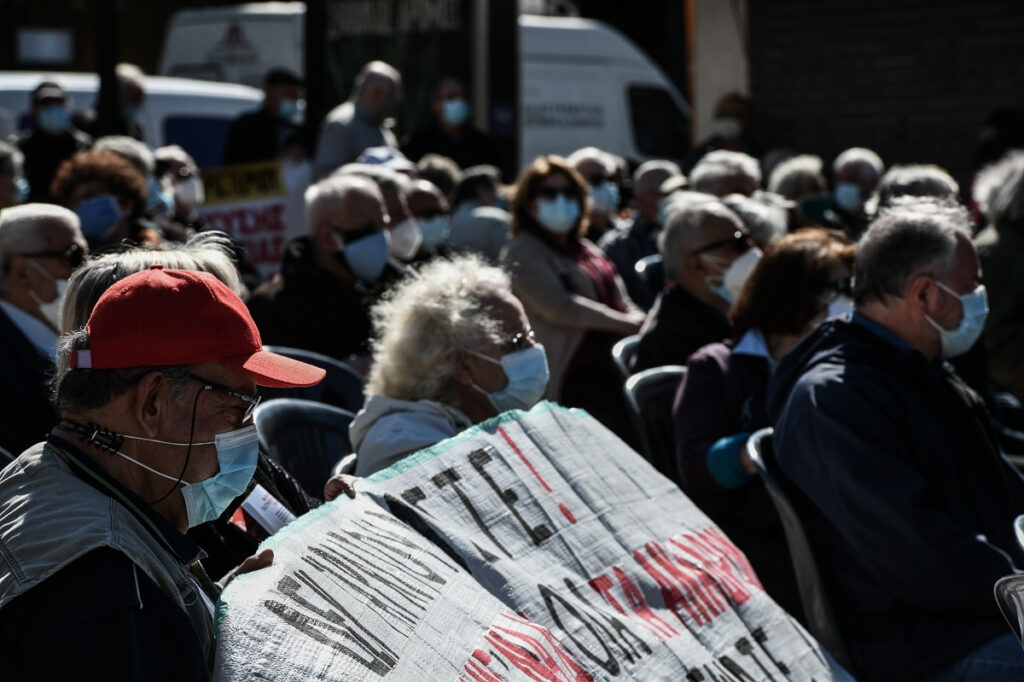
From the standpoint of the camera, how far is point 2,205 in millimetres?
7602

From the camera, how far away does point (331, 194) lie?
6.32 m

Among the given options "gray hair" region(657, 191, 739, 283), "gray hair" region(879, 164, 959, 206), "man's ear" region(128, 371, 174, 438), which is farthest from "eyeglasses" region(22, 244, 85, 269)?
"gray hair" region(879, 164, 959, 206)

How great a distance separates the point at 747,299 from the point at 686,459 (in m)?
0.59

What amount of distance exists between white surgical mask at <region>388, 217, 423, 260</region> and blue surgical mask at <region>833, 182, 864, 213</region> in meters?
3.92

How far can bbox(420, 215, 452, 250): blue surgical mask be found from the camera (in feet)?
Result: 25.2

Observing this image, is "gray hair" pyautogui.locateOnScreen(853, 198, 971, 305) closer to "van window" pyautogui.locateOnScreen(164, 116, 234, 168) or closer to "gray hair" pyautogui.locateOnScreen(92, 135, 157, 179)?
"gray hair" pyautogui.locateOnScreen(92, 135, 157, 179)

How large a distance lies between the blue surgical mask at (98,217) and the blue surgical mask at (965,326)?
3585 mm

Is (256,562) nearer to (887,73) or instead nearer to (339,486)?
(339,486)

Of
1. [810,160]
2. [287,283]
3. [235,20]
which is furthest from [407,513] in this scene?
[235,20]

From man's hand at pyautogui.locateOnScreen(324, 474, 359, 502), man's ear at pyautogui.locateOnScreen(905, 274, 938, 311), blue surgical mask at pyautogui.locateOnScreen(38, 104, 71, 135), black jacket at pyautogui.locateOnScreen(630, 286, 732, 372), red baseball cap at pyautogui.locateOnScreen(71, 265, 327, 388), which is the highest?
red baseball cap at pyautogui.locateOnScreen(71, 265, 327, 388)

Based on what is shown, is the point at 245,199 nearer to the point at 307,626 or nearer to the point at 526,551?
the point at 526,551

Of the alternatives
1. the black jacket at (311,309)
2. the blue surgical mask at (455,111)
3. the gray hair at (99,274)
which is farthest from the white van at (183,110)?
the gray hair at (99,274)

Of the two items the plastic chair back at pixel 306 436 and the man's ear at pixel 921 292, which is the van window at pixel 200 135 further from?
the man's ear at pixel 921 292

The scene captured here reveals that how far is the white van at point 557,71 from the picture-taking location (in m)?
15.7
